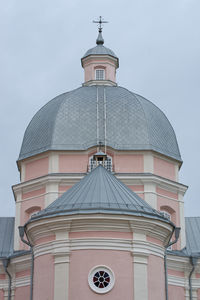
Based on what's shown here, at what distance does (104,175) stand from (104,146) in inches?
191

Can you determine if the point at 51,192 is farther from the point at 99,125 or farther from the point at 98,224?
the point at 98,224

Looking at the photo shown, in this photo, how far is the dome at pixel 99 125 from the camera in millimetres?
26031

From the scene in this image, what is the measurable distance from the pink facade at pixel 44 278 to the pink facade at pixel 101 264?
26.1 inches

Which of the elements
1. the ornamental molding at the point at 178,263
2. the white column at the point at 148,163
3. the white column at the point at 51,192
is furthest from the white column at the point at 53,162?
the ornamental molding at the point at 178,263

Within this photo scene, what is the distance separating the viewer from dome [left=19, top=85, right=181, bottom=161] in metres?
26.0

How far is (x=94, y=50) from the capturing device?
3222 cm

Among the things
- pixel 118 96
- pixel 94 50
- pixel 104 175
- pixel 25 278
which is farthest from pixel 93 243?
pixel 94 50

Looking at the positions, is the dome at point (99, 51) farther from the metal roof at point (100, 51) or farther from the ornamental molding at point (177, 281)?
the ornamental molding at point (177, 281)

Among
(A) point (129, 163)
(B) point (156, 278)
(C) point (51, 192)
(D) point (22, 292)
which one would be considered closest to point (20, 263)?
(D) point (22, 292)

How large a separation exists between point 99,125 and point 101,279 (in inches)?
383

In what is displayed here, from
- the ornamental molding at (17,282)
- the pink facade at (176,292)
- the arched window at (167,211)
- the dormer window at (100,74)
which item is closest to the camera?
the pink facade at (176,292)

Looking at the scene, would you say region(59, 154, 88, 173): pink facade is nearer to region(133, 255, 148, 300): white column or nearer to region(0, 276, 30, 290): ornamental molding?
region(0, 276, 30, 290): ornamental molding

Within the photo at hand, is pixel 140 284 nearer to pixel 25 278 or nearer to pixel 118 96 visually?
pixel 25 278

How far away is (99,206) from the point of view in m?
18.7
